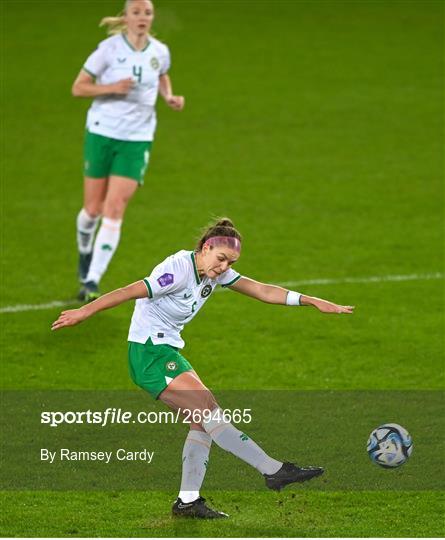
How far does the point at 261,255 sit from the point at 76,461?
6.27 metres

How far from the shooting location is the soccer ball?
28.3ft

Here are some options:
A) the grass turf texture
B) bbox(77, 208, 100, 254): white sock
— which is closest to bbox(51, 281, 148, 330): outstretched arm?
the grass turf texture

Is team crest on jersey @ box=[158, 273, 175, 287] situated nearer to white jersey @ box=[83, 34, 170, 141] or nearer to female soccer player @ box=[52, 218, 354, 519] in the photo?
female soccer player @ box=[52, 218, 354, 519]

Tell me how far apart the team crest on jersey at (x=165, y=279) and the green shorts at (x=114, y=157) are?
490cm

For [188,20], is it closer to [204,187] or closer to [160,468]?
[204,187]

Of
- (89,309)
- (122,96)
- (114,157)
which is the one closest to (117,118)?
(122,96)

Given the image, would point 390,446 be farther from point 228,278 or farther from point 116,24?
point 116,24

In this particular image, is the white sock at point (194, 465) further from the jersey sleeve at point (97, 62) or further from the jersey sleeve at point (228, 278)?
the jersey sleeve at point (97, 62)

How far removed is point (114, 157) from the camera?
42.9ft

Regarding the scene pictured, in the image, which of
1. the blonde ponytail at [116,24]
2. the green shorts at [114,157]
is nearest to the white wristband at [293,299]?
the green shorts at [114,157]

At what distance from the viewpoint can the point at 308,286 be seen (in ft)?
46.0

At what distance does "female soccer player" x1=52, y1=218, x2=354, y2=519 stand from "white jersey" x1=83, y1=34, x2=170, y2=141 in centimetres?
480

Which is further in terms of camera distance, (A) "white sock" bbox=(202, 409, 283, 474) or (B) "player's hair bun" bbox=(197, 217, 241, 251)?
(B) "player's hair bun" bbox=(197, 217, 241, 251)

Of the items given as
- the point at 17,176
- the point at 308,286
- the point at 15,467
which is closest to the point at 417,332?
the point at 308,286
